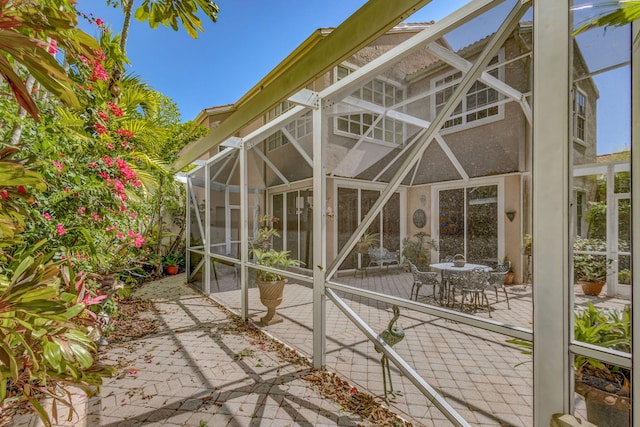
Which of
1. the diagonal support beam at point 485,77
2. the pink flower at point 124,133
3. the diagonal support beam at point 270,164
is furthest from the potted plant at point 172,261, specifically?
the diagonal support beam at point 485,77

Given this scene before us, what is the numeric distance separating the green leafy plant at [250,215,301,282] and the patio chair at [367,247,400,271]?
153 cm

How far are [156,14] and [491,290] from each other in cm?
307

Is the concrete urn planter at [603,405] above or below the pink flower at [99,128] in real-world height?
below

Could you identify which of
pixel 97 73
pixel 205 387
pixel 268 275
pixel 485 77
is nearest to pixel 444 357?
pixel 485 77

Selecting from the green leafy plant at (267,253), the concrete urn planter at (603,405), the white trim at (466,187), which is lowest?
the concrete urn planter at (603,405)

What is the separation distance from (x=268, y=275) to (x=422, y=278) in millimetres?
2783

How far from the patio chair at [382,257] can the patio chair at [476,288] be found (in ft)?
2.00

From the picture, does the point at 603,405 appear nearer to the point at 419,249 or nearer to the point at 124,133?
the point at 419,249

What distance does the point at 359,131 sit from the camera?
3010 millimetres

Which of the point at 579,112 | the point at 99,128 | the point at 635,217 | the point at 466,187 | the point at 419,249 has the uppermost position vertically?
the point at 99,128

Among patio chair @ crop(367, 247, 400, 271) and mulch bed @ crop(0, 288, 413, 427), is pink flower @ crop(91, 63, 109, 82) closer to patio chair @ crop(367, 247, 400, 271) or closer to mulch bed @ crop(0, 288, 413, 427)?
mulch bed @ crop(0, 288, 413, 427)

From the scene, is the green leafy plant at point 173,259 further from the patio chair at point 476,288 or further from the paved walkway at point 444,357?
the patio chair at point 476,288

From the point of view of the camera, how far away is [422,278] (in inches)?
87.6

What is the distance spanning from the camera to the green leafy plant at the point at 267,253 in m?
4.10
